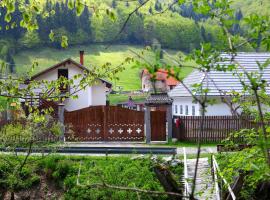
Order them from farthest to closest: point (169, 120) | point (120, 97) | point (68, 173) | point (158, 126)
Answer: point (120, 97) < point (158, 126) < point (169, 120) < point (68, 173)

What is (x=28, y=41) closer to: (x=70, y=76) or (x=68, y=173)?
(x=70, y=76)

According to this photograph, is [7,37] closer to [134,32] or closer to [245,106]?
[134,32]

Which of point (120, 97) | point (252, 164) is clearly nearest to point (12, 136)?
point (252, 164)

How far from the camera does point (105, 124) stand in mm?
27891

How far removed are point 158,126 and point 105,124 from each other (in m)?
3.32

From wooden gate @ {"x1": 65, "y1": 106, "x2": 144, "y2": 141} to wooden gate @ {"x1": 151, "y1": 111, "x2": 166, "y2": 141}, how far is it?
0.76 meters

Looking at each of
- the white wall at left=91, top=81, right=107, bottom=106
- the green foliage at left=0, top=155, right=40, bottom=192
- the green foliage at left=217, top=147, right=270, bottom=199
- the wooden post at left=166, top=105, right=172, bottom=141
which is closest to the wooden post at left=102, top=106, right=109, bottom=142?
the wooden post at left=166, top=105, right=172, bottom=141

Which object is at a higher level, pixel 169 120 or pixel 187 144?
pixel 169 120

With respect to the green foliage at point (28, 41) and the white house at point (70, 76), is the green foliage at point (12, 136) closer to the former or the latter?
the white house at point (70, 76)

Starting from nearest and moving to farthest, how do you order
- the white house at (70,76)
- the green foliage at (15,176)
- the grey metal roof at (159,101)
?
1. the green foliage at (15,176)
2. the grey metal roof at (159,101)
3. the white house at (70,76)

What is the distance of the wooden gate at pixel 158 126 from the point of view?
2712cm

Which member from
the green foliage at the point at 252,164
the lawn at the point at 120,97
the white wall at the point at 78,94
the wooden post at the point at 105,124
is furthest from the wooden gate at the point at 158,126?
the lawn at the point at 120,97

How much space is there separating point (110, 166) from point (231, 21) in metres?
16.0

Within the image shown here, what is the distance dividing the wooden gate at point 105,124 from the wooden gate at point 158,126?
2.49 ft
